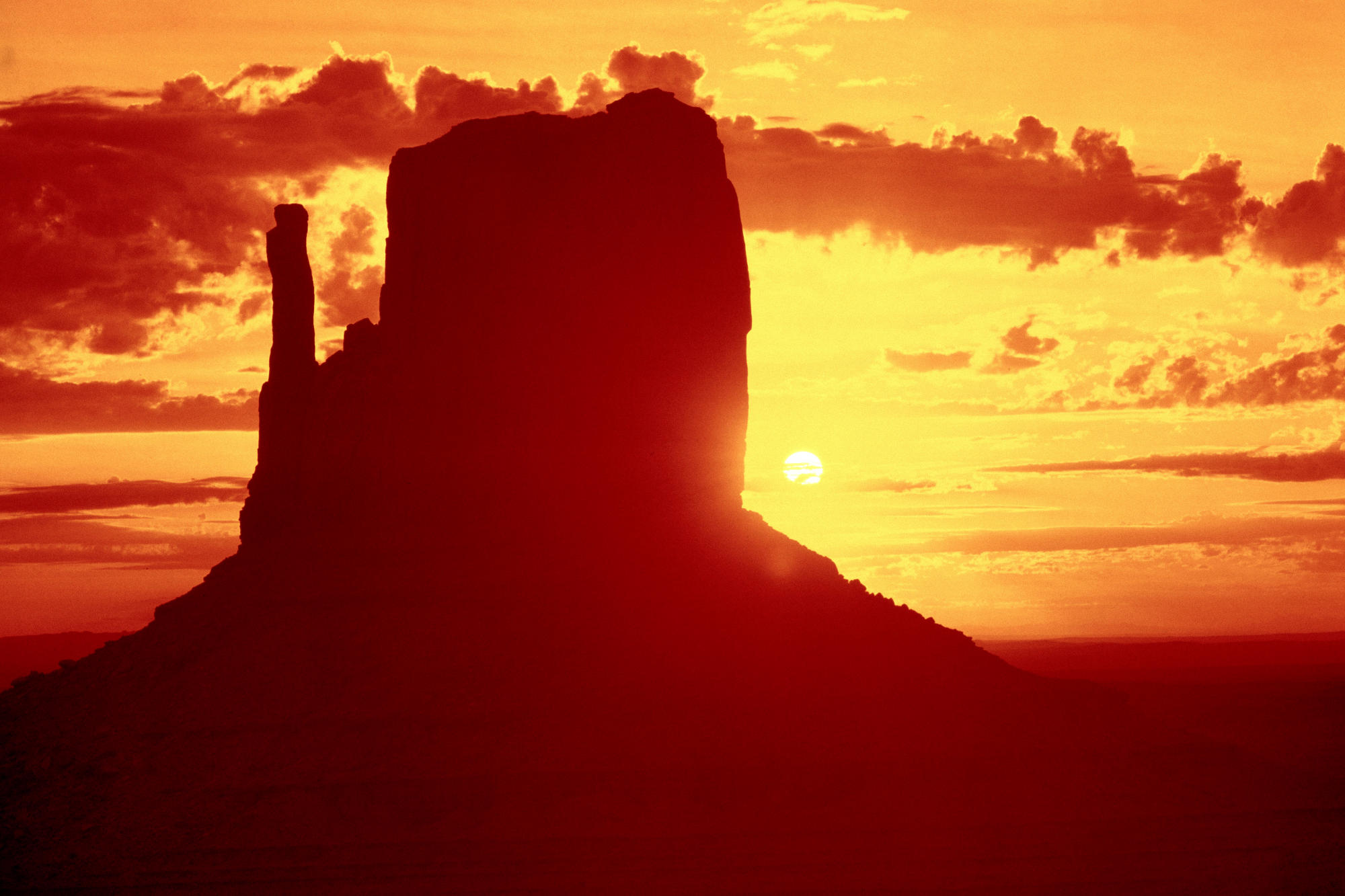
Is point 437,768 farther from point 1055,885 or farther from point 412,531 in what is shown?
point 1055,885

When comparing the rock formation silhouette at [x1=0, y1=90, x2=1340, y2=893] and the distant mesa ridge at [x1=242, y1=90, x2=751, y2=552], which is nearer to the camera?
the rock formation silhouette at [x1=0, y1=90, x2=1340, y2=893]

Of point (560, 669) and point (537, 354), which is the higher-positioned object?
point (537, 354)

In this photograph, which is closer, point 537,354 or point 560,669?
point 560,669

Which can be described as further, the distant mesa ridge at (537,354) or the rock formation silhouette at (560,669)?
the distant mesa ridge at (537,354)
